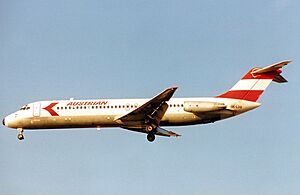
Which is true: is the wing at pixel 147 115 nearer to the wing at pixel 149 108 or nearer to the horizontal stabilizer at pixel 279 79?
the wing at pixel 149 108

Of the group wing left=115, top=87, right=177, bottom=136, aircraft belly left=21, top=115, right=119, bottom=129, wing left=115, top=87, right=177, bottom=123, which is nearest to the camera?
wing left=115, top=87, right=177, bottom=123

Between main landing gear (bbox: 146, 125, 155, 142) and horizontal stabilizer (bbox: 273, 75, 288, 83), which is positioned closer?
main landing gear (bbox: 146, 125, 155, 142)

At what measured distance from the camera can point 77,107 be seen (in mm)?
43656

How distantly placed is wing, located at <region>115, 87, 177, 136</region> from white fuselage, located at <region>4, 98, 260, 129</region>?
508 millimetres

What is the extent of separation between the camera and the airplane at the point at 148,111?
4188 cm

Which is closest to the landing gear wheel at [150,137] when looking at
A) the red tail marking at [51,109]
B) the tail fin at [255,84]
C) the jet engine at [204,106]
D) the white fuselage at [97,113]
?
the white fuselage at [97,113]

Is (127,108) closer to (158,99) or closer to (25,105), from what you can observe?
(158,99)

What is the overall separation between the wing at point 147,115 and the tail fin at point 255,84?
4962mm

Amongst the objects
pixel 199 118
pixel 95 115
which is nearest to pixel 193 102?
pixel 199 118

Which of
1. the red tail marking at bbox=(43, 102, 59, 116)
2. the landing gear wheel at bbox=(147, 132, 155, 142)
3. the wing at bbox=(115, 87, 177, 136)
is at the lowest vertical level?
the landing gear wheel at bbox=(147, 132, 155, 142)

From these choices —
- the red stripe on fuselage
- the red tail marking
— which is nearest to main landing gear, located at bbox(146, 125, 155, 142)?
the red stripe on fuselage

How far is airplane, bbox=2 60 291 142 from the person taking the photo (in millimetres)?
41875

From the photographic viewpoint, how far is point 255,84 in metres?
43.3

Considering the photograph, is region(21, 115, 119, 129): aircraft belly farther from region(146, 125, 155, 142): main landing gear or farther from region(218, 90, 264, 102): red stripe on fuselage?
region(218, 90, 264, 102): red stripe on fuselage
